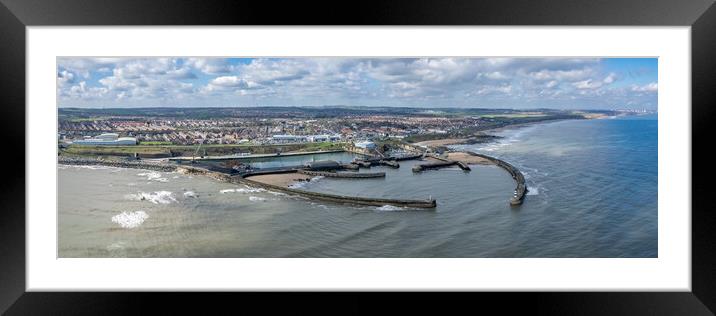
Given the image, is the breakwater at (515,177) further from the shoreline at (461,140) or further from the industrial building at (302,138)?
the industrial building at (302,138)

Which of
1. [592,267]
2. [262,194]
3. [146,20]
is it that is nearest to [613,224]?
[592,267]

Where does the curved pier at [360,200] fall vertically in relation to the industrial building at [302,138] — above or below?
below

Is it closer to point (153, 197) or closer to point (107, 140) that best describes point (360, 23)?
point (153, 197)

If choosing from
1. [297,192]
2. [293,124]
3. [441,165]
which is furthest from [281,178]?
[441,165]

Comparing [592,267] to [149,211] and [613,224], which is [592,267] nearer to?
[613,224]

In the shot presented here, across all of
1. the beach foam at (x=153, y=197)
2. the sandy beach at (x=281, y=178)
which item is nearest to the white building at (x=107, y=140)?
the beach foam at (x=153, y=197)

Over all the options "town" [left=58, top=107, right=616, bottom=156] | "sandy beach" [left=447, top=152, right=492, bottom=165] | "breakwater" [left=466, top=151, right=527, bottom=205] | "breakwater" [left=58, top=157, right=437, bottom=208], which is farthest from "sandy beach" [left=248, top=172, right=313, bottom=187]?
"breakwater" [left=466, top=151, right=527, bottom=205]
